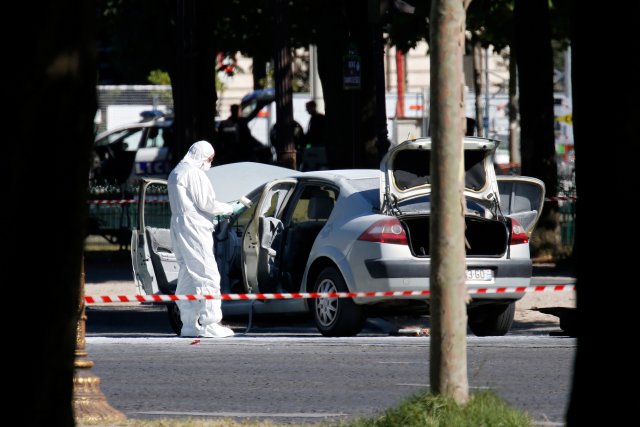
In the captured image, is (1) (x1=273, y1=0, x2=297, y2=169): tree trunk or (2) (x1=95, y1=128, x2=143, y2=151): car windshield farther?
(2) (x1=95, y1=128, x2=143, y2=151): car windshield

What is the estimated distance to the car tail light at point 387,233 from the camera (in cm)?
1248

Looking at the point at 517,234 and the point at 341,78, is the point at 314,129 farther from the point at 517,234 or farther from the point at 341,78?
the point at 517,234

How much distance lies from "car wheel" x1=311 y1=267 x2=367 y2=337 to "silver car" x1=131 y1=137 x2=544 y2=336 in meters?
0.01

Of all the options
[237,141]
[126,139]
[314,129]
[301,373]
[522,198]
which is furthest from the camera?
[126,139]

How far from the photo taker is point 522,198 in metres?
14.0

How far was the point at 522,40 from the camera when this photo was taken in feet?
67.8

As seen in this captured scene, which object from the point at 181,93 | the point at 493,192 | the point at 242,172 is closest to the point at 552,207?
the point at 181,93

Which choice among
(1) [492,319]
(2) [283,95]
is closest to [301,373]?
(1) [492,319]

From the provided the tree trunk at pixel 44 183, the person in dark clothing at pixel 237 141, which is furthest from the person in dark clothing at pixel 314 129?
the tree trunk at pixel 44 183

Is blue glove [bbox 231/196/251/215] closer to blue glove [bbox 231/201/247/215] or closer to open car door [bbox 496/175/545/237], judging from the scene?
blue glove [bbox 231/201/247/215]

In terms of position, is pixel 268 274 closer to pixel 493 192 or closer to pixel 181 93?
pixel 493 192

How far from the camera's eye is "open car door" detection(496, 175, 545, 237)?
13.8 m

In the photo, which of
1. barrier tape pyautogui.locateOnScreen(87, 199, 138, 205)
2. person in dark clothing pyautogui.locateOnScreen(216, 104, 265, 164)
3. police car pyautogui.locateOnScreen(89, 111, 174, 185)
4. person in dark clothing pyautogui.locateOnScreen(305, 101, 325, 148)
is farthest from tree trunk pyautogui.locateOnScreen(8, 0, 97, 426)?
police car pyautogui.locateOnScreen(89, 111, 174, 185)

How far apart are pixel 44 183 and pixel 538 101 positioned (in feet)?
55.3
